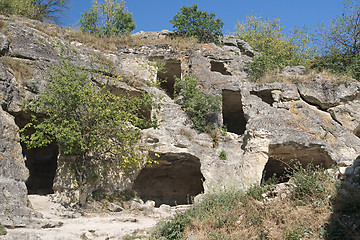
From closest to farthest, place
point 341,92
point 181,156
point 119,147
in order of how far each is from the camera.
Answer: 1. point 119,147
2. point 181,156
3. point 341,92

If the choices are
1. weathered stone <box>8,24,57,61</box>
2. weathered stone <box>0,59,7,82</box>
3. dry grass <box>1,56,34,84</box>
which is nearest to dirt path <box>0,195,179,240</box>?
weathered stone <box>0,59,7,82</box>

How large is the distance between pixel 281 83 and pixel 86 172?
899cm

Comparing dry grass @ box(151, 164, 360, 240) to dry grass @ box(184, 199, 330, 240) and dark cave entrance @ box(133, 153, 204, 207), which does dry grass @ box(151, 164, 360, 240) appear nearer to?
dry grass @ box(184, 199, 330, 240)

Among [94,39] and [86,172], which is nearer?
[86,172]

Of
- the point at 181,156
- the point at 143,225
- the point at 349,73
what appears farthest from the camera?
the point at 349,73

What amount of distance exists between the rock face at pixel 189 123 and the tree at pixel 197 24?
9.19 feet

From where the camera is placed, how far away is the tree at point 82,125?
11.3 m

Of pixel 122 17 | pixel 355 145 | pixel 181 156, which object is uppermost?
pixel 122 17

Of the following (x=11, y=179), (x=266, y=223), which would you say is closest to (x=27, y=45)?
(x=11, y=179)

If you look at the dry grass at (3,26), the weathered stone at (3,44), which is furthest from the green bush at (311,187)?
the dry grass at (3,26)

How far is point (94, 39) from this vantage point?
17.3 meters

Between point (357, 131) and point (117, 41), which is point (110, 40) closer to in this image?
point (117, 41)

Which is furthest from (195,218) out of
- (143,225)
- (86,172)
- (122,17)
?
(122,17)

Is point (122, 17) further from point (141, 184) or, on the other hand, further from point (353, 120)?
point (353, 120)
